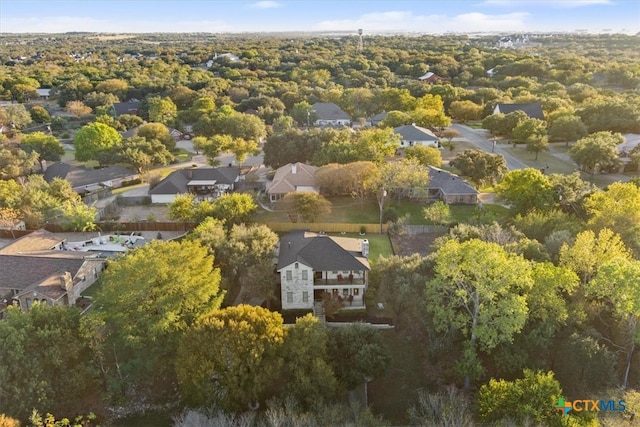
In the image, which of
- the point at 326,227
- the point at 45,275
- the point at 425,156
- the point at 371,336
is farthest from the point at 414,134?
the point at 45,275

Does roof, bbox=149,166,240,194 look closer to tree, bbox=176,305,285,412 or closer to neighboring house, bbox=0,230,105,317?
neighboring house, bbox=0,230,105,317

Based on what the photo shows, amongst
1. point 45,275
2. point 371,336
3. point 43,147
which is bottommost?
point 45,275

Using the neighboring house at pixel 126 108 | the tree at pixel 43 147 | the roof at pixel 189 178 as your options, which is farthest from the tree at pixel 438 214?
the neighboring house at pixel 126 108

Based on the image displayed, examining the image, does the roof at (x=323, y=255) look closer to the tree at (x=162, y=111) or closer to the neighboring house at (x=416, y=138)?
the neighboring house at (x=416, y=138)

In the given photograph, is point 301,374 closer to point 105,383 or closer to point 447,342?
point 447,342

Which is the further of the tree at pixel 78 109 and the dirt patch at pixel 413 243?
the tree at pixel 78 109

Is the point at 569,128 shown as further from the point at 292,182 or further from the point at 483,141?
the point at 292,182
